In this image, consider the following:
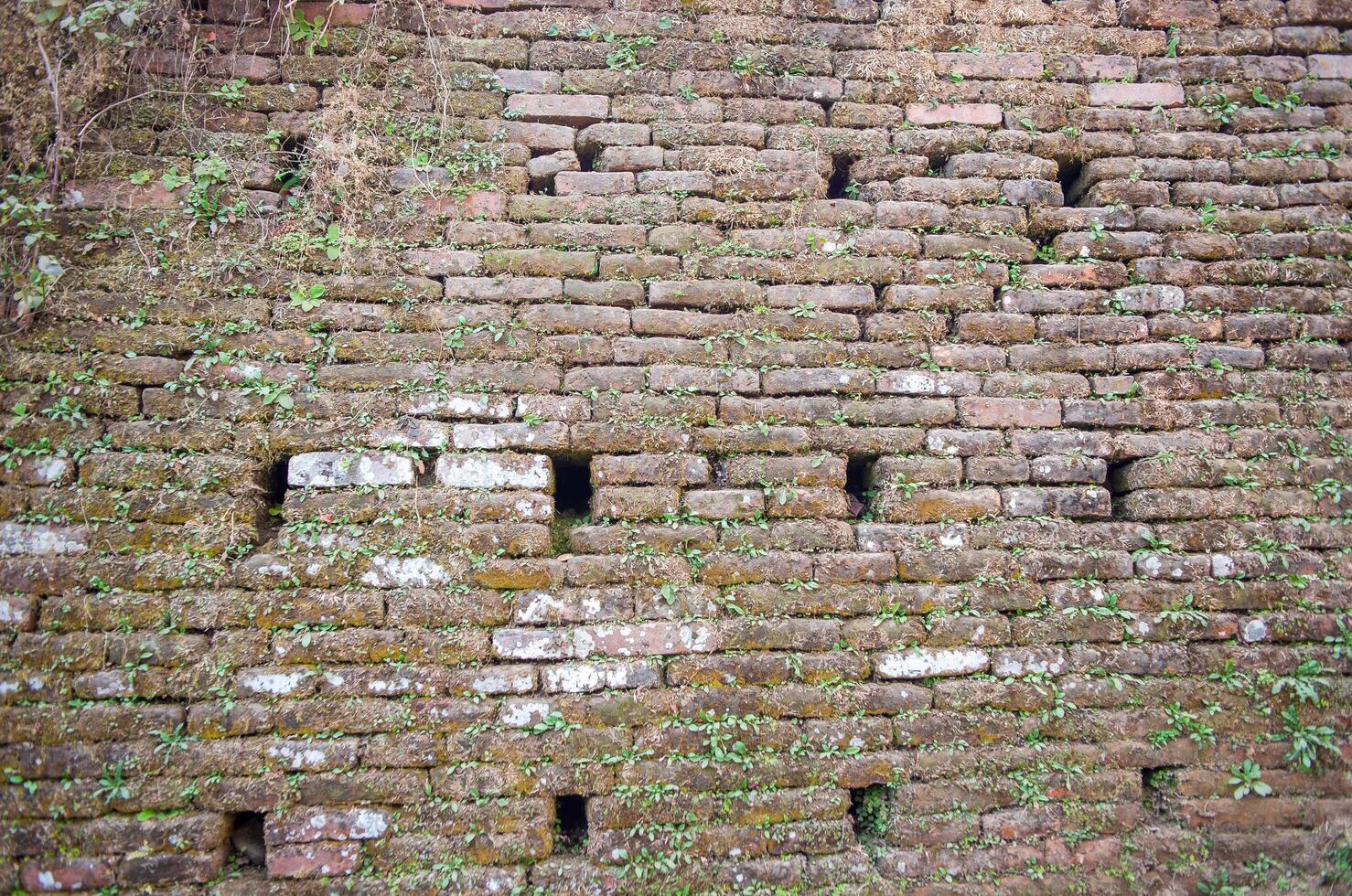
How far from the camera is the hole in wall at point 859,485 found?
100 inches

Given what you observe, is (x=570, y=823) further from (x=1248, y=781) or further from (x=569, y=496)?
(x=1248, y=781)

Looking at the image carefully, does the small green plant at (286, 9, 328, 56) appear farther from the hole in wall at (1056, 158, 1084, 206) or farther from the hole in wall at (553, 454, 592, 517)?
the hole in wall at (1056, 158, 1084, 206)

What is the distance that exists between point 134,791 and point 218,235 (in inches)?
74.3

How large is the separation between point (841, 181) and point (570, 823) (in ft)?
8.69

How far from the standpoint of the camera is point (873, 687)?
2.34 m

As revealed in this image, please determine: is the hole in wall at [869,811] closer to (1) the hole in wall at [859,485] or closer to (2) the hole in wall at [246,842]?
(1) the hole in wall at [859,485]

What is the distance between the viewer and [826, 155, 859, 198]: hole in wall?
275cm

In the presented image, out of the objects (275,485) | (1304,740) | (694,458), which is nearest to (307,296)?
(275,485)

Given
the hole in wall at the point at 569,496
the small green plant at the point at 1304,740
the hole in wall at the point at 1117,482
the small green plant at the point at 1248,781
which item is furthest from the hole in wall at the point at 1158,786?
the hole in wall at the point at 569,496

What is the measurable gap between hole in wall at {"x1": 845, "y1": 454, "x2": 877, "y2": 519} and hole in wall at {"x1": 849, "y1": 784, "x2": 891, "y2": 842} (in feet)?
3.11

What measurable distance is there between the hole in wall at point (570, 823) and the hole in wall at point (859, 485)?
1.38 m

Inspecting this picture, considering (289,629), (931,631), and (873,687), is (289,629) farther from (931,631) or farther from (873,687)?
(931,631)

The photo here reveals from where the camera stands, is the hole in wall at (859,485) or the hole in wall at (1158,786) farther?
the hole in wall at (859,485)

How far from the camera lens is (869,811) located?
2.36m
